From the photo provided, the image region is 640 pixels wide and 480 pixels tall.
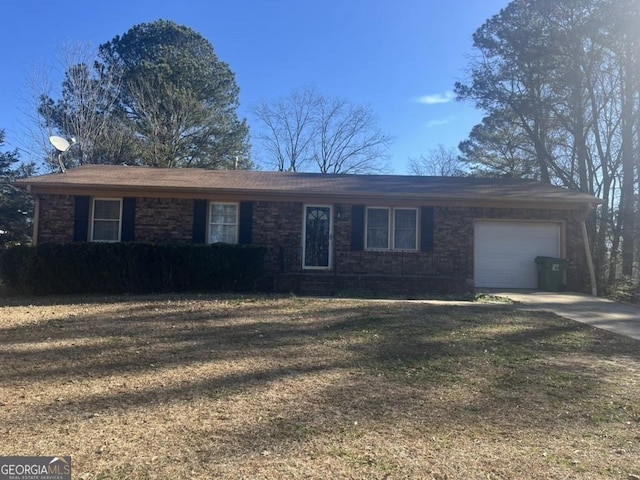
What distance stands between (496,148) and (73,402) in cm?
2291

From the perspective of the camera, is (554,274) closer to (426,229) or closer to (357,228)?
(426,229)

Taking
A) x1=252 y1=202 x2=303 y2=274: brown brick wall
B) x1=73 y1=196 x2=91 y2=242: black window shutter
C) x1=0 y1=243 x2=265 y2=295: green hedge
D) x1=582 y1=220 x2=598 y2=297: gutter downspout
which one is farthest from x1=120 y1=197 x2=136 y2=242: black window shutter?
x1=582 y1=220 x2=598 y2=297: gutter downspout

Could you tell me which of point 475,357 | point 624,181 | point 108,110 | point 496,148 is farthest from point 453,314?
point 108,110

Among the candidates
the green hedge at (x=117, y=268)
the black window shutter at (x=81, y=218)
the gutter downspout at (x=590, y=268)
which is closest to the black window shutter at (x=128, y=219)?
the black window shutter at (x=81, y=218)

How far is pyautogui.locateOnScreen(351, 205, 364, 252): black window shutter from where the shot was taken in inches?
513

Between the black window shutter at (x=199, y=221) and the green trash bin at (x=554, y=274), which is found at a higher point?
the black window shutter at (x=199, y=221)

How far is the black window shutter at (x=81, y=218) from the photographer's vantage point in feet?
41.8

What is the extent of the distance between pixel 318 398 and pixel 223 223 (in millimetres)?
9412

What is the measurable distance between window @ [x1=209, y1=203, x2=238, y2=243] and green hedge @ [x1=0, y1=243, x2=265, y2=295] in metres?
1.56

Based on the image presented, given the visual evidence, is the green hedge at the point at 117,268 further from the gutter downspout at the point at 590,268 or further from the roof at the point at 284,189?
the gutter downspout at the point at 590,268

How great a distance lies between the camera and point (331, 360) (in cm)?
562

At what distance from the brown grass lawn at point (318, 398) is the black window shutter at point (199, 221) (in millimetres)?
5021

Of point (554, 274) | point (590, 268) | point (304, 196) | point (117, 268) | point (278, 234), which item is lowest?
point (117, 268)

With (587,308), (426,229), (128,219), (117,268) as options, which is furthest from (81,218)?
(587,308)
